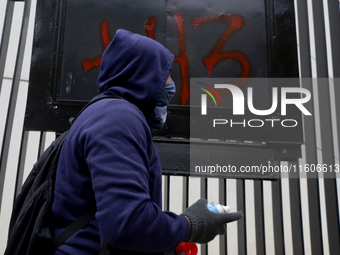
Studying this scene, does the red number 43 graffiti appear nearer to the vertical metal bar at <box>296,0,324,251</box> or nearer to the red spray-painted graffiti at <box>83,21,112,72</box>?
the red spray-painted graffiti at <box>83,21,112,72</box>

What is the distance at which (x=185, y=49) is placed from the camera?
7.77 feet

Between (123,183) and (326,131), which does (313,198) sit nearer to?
(326,131)

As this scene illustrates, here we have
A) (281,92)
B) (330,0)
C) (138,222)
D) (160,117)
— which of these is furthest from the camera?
(330,0)

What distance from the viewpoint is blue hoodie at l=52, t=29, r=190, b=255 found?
2.70ft

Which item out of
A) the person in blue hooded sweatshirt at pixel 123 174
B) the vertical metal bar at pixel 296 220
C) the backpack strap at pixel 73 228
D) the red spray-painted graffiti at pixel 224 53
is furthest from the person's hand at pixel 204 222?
the vertical metal bar at pixel 296 220

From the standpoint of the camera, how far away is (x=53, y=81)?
225 centimetres

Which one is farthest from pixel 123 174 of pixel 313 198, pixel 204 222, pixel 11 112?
pixel 313 198

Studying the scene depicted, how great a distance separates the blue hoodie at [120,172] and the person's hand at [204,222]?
4 centimetres

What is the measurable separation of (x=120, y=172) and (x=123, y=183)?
30mm

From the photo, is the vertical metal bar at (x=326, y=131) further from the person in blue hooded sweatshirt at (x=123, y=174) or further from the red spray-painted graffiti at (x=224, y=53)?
the person in blue hooded sweatshirt at (x=123, y=174)

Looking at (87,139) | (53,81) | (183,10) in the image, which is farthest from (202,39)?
(87,139)

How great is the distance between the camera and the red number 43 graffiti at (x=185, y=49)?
7.55 ft

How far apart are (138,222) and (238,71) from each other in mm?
1761

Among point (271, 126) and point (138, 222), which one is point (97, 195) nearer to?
point (138, 222)
